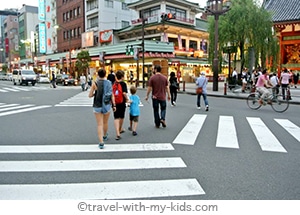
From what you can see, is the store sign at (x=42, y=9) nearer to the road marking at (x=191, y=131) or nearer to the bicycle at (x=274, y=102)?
the bicycle at (x=274, y=102)

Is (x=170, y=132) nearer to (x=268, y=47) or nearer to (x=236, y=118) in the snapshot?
(x=236, y=118)

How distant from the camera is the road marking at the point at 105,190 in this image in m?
3.80

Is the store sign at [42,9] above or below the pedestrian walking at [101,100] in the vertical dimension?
above

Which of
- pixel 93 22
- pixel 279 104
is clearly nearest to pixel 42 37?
pixel 93 22

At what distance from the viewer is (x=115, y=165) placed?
510 centimetres

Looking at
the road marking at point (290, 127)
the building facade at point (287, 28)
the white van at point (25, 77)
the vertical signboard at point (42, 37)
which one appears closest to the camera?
the road marking at point (290, 127)

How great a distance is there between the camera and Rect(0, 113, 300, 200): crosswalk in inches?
153

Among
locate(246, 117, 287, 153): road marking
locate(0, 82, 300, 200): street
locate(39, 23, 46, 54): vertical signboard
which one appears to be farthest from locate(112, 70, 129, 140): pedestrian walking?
locate(39, 23, 46, 54): vertical signboard

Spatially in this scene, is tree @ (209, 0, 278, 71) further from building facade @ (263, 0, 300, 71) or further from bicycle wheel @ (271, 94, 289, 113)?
bicycle wheel @ (271, 94, 289, 113)

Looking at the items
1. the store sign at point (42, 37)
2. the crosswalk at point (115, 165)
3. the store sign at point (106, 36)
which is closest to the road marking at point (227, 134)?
the crosswalk at point (115, 165)

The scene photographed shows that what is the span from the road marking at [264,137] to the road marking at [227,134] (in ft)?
1.94

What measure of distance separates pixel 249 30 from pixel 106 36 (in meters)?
28.9

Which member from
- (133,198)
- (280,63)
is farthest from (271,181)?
(280,63)

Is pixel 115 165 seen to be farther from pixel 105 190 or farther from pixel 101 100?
pixel 101 100
